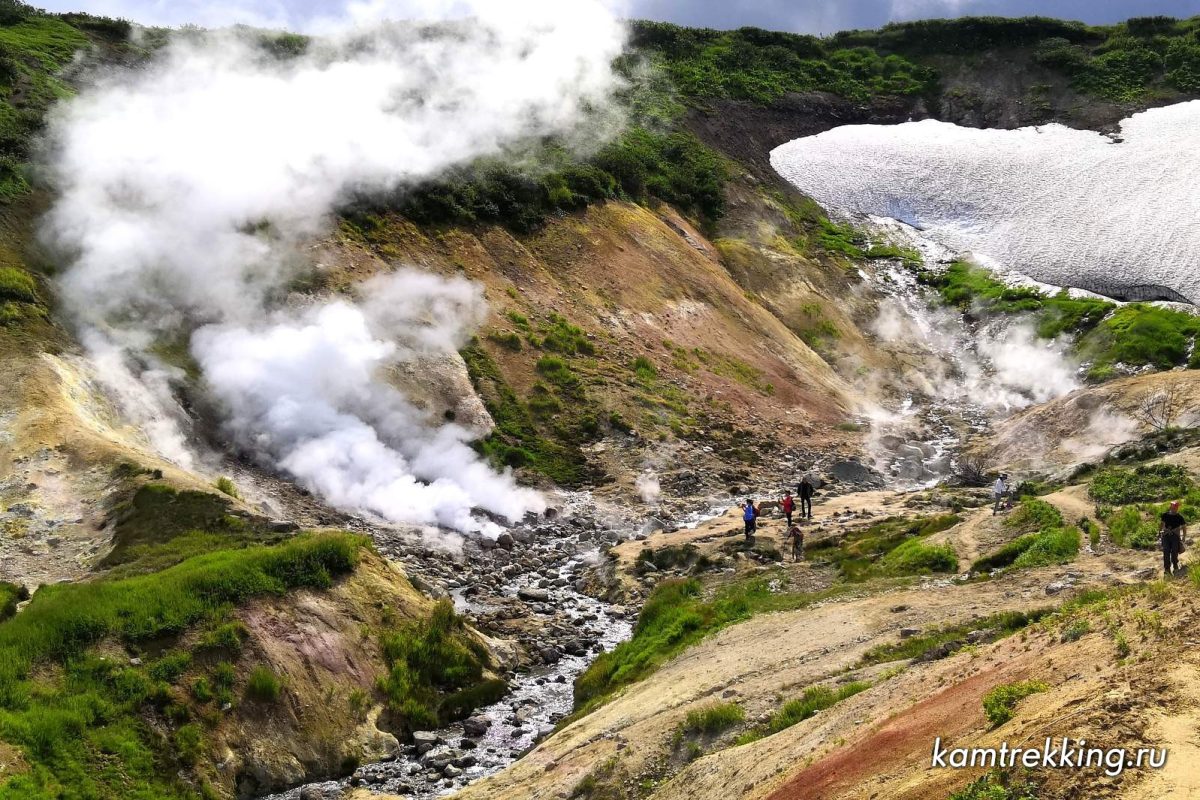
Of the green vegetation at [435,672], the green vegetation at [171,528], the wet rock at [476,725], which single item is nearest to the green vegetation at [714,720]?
the wet rock at [476,725]

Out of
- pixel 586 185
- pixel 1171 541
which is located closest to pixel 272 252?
pixel 586 185

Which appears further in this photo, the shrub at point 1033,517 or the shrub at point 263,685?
the shrub at point 1033,517

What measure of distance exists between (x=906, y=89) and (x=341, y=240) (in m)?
60.8

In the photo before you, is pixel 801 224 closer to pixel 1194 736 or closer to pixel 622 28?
pixel 622 28

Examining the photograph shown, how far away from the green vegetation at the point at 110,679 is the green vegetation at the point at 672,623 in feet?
21.5

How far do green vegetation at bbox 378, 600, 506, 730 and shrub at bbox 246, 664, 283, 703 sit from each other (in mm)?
2168

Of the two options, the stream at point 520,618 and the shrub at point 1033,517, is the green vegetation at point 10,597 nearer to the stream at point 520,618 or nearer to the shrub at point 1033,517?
the stream at point 520,618

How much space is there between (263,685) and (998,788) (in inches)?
539

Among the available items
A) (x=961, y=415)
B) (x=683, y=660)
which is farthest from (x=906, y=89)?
(x=683, y=660)

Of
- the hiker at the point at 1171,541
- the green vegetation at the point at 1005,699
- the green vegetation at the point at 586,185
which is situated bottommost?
the hiker at the point at 1171,541

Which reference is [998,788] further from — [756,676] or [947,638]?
[756,676]

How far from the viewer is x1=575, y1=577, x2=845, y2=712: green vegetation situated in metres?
20.3

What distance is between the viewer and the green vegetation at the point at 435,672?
63.5 ft

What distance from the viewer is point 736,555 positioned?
26078mm
